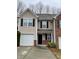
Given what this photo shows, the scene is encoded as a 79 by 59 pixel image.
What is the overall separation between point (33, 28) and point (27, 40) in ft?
8.51

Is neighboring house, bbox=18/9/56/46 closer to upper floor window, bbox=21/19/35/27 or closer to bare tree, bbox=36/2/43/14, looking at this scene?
upper floor window, bbox=21/19/35/27

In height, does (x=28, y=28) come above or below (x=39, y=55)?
above

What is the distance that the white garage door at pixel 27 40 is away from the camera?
41.3 metres

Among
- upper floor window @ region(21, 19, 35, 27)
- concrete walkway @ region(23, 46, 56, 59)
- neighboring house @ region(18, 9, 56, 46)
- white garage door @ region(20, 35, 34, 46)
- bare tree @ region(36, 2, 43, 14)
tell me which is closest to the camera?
concrete walkway @ region(23, 46, 56, 59)

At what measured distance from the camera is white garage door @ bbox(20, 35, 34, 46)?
136 ft

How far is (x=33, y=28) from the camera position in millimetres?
42406

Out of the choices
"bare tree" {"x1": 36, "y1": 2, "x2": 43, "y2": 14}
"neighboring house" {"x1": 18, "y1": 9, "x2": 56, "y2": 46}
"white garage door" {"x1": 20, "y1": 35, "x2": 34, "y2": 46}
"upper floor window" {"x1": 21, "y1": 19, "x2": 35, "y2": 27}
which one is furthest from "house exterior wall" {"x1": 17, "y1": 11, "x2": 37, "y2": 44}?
"bare tree" {"x1": 36, "y1": 2, "x2": 43, "y2": 14}

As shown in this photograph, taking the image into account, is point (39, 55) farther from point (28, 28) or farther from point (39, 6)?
point (39, 6)

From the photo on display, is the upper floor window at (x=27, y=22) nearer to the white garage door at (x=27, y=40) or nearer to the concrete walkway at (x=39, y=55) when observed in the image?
the white garage door at (x=27, y=40)

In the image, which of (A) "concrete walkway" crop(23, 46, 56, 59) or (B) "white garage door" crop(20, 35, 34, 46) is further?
(B) "white garage door" crop(20, 35, 34, 46)

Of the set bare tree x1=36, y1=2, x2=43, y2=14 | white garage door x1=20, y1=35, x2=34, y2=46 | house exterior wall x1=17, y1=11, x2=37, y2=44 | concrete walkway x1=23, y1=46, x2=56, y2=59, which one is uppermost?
bare tree x1=36, y1=2, x2=43, y2=14

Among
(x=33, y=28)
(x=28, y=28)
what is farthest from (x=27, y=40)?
(x=33, y=28)

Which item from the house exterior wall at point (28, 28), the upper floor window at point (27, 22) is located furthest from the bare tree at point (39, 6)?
the upper floor window at point (27, 22)
